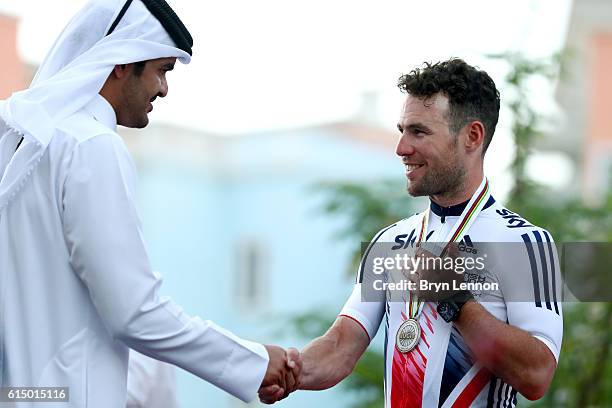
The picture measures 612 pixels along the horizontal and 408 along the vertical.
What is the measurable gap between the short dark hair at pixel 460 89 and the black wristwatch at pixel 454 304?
700 mm

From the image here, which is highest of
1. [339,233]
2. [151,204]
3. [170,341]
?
[170,341]

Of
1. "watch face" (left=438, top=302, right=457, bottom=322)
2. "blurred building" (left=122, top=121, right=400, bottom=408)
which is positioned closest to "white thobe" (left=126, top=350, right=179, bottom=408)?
"watch face" (left=438, top=302, right=457, bottom=322)

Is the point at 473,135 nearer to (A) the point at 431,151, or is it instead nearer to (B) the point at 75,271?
(A) the point at 431,151

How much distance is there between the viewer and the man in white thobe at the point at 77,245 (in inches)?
137

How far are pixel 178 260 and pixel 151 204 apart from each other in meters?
2.05

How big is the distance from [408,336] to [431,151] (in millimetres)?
733

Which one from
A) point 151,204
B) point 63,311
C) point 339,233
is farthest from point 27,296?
point 151,204

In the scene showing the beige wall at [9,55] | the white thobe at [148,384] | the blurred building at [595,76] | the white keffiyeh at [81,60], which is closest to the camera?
the white keffiyeh at [81,60]

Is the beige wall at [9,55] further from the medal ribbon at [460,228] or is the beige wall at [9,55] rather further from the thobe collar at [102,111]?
the medal ribbon at [460,228]

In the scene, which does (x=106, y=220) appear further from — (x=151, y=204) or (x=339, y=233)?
(x=151, y=204)

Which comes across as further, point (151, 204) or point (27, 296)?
point (151, 204)

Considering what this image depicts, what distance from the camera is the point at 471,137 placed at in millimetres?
4129

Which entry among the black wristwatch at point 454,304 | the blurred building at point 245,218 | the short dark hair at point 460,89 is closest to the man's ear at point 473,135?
the short dark hair at point 460,89

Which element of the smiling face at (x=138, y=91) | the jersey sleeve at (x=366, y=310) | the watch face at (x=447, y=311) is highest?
the smiling face at (x=138, y=91)
